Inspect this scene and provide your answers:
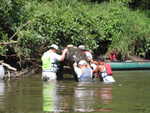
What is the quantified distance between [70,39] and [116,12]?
5297 mm

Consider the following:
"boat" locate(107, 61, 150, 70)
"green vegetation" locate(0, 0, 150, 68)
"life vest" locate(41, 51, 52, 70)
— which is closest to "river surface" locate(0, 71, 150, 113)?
"life vest" locate(41, 51, 52, 70)

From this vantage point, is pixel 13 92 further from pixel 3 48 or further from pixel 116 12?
pixel 116 12

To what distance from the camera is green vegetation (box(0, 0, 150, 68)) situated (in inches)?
902

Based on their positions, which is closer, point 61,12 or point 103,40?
point 61,12

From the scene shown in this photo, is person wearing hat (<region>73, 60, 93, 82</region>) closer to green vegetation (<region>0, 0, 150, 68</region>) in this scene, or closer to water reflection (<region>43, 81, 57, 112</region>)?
water reflection (<region>43, 81, 57, 112</region>)

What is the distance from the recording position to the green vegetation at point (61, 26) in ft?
75.2

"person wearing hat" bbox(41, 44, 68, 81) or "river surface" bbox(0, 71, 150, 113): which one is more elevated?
"person wearing hat" bbox(41, 44, 68, 81)

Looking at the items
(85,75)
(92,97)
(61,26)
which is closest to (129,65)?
(61,26)

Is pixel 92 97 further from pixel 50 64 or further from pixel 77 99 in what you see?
pixel 50 64

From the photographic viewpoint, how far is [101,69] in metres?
19.1

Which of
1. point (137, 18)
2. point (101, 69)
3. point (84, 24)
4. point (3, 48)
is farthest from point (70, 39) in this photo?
point (137, 18)

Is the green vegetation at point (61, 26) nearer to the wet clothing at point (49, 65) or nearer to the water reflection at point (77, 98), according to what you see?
the wet clothing at point (49, 65)

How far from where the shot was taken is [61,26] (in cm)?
2495

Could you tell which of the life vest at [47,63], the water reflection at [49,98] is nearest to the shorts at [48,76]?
the life vest at [47,63]
